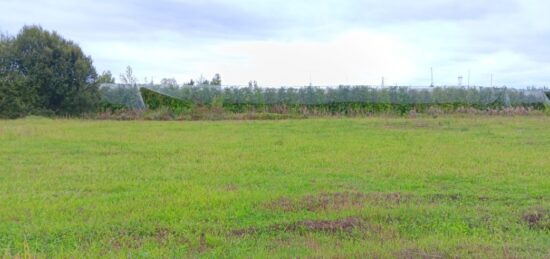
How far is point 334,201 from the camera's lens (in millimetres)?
5789

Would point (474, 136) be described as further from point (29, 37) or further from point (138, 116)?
point (29, 37)

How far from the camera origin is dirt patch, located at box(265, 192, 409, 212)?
18.1 feet

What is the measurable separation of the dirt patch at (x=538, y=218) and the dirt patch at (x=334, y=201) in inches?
56.1

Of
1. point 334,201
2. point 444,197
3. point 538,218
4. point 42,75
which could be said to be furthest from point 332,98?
point 538,218

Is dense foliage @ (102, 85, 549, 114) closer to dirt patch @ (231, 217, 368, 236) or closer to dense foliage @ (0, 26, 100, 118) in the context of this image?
dense foliage @ (0, 26, 100, 118)

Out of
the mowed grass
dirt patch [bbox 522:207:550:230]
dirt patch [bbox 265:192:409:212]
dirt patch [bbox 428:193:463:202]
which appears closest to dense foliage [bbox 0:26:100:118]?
the mowed grass

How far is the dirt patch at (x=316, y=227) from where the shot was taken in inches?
186

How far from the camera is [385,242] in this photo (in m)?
4.35

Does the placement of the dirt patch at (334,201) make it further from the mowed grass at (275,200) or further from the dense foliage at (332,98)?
the dense foliage at (332,98)

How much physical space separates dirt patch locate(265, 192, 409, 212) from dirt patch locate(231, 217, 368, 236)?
1.58 feet

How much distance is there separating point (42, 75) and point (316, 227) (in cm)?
2356

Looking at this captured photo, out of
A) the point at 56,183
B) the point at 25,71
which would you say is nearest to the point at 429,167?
the point at 56,183

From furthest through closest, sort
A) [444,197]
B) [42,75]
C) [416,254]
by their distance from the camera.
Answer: [42,75], [444,197], [416,254]

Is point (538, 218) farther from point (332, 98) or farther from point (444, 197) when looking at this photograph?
point (332, 98)
